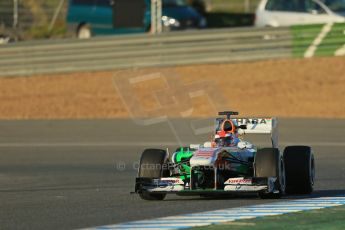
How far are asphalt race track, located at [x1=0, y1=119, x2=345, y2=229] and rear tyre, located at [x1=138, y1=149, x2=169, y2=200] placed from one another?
0.17 meters

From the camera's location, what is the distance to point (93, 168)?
59.9ft

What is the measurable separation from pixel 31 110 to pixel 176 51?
421cm

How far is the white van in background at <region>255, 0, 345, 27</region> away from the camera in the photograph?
33.8 metres

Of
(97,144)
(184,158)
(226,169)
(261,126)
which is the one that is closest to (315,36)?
(97,144)

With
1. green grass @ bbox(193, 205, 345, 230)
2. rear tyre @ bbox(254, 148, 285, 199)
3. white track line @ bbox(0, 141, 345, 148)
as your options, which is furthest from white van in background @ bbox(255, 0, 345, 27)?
green grass @ bbox(193, 205, 345, 230)

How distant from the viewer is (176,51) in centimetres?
3025

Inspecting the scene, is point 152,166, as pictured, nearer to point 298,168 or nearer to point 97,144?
point 298,168

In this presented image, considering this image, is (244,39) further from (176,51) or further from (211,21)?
(211,21)

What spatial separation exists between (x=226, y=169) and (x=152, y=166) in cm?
83

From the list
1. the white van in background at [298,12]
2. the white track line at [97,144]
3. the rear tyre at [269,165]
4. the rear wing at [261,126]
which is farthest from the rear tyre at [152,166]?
the white van in background at [298,12]

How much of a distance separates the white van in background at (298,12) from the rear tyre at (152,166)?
20.7 m

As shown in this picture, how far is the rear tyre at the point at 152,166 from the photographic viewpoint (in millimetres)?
13328

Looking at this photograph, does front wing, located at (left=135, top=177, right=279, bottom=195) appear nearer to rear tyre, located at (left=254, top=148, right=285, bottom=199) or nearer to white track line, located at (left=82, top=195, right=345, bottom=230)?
rear tyre, located at (left=254, top=148, right=285, bottom=199)

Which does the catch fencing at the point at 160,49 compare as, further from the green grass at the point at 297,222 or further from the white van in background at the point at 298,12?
the green grass at the point at 297,222
